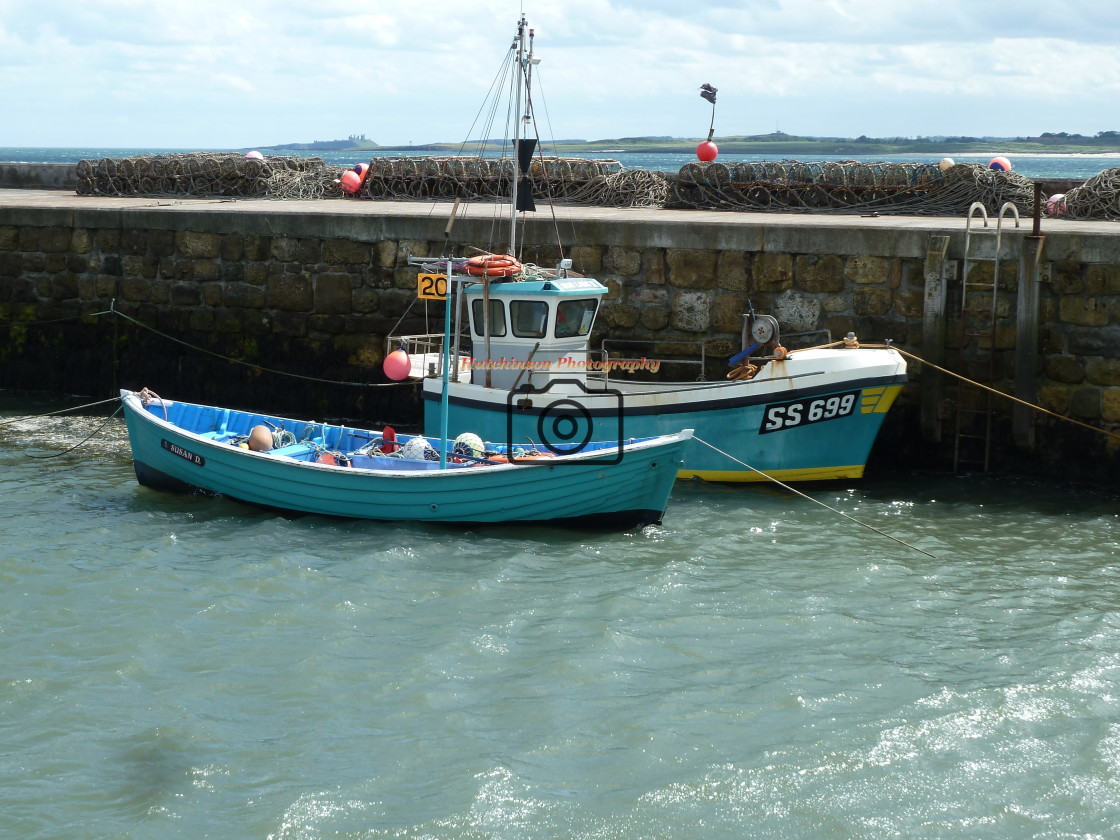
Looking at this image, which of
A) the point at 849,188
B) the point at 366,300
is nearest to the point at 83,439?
the point at 366,300

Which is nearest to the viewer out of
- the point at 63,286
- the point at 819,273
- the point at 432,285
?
the point at 432,285

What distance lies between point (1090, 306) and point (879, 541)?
11.2ft

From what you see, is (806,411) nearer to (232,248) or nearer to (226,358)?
(226,358)

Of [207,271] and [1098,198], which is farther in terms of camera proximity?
[207,271]

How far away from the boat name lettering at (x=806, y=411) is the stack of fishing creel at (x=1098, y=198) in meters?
5.44

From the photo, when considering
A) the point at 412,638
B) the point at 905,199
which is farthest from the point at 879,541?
the point at 905,199

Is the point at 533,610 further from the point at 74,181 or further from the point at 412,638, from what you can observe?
the point at 74,181

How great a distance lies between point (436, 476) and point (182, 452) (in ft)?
8.15

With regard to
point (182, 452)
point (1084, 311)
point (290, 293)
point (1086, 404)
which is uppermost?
point (1084, 311)

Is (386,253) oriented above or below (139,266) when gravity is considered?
above

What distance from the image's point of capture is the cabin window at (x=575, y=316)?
1136cm

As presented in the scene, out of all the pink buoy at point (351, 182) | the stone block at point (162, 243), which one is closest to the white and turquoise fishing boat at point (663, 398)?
the stone block at point (162, 243)

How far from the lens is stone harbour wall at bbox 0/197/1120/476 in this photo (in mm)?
11805

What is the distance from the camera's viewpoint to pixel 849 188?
53.5 ft
